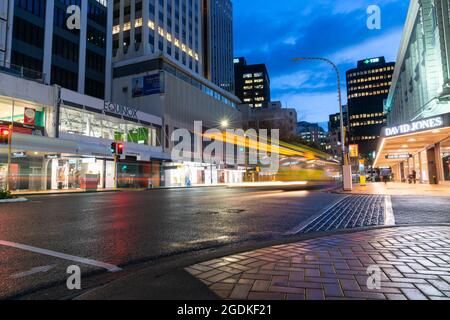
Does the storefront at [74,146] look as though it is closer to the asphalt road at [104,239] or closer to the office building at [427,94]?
the asphalt road at [104,239]

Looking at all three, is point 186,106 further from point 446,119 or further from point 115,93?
point 446,119

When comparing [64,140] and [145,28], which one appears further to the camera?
[145,28]

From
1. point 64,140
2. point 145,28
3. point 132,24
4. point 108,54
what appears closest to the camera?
point 64,140

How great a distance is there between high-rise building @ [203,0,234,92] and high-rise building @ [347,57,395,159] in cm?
7176

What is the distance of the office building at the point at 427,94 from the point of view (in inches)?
859

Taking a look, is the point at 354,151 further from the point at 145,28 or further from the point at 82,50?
the point at 145,28

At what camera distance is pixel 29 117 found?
2822 cm

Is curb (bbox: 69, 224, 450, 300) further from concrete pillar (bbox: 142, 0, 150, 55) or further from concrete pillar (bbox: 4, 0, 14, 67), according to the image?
concrete pillar (bbox: 142, 0, 150, 55)

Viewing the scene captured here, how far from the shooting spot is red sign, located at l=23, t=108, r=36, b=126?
91.6 ft

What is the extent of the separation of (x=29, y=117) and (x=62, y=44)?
19.1 meters

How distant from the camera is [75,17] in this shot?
42.9 metres

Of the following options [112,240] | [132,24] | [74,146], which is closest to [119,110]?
[74,146]

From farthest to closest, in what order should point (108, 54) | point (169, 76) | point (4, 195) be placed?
point (108, 54) < point (169, 76) < point (4, 195)

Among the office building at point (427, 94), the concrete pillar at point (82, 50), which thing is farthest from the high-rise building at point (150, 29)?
the office building at point (427, 94)
